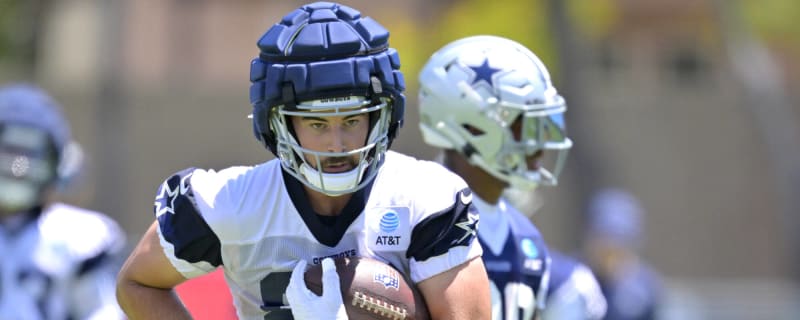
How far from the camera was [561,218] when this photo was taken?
16.2 meters

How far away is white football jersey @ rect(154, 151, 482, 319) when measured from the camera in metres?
3.49

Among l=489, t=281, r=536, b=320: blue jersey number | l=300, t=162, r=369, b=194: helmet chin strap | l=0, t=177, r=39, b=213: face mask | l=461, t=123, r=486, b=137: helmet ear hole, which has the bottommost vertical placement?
l=0, t=177, r=39, b=213: face mask

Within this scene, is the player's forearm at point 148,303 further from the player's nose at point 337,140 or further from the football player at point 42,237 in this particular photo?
the football player at point 42,237

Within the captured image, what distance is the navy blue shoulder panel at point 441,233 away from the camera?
3.51 meters

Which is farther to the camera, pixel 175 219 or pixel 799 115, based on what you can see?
pixel 799 115

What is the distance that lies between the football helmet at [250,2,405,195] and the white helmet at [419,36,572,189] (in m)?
0.91

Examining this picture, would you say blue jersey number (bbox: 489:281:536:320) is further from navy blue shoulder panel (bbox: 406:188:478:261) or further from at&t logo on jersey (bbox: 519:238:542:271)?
navy blue shoulder panel (bbox: 406:188:478:261)

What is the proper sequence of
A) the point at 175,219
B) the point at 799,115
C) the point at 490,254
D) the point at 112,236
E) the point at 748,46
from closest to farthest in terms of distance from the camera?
the point at 175,219, the point at 490,254, the point at 112,236, the point at 748,46, the point at 799,115

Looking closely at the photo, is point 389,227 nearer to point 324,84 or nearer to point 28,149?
point 324,84

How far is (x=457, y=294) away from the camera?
3475 mm

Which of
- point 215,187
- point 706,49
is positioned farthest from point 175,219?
point 706,49

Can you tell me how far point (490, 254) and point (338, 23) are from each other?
1111mm

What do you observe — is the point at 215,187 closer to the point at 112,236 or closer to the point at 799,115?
the point at 112,236

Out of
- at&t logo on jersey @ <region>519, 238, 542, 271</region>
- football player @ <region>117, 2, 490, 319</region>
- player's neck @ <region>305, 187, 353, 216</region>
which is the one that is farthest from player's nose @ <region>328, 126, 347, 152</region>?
at&t logo on jersey @ <region>519, 238, 542, 271</region>
